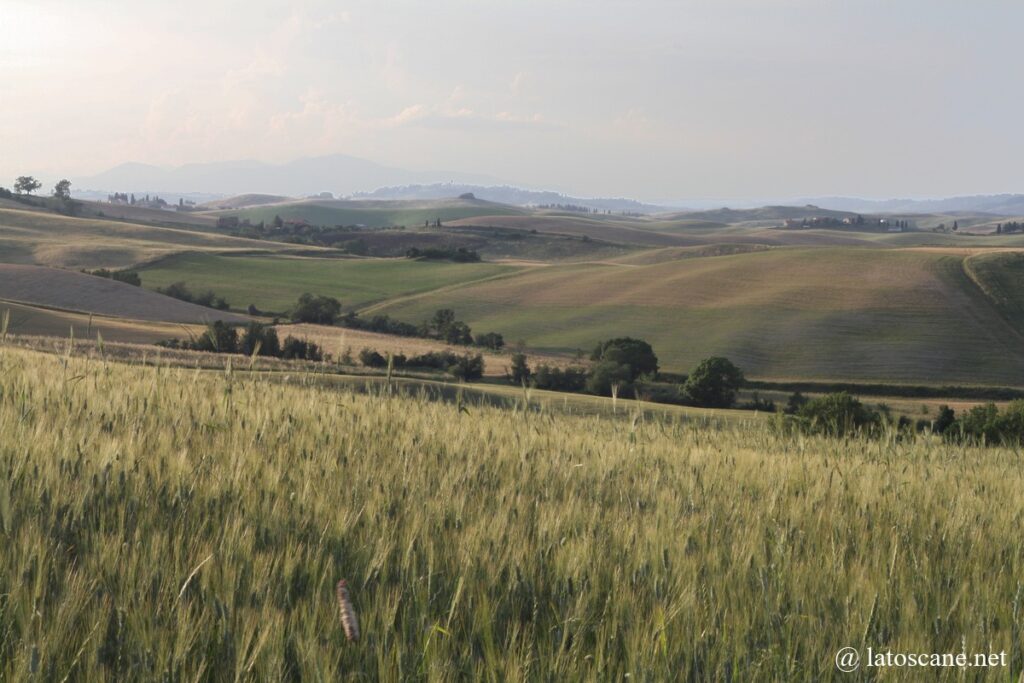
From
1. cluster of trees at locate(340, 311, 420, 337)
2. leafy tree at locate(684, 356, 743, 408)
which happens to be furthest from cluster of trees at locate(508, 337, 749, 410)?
cluster of trees at locate(340, 311, 420, 337)

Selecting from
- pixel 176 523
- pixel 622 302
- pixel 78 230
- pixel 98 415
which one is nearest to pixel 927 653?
pixel 176 523

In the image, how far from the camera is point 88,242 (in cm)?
9838

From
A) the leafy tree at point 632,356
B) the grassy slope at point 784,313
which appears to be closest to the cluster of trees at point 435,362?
the leafy tree at point 632,356

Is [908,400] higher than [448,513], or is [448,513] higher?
[448,513]

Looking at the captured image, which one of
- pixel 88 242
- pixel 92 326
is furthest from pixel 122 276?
pixel 92 326

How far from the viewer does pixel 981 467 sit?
6809 millimetres

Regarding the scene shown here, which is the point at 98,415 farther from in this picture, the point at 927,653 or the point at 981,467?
the point at 981,467

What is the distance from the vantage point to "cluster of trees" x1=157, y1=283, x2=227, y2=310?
239 feet

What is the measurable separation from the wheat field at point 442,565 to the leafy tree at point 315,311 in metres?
65.2

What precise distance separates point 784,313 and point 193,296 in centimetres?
4695

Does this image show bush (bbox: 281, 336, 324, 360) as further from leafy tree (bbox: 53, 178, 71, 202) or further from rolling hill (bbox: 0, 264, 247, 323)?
leafy tree (bbox: 53, 178, 71, 202)

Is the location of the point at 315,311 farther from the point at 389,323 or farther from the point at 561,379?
the point at 561,379

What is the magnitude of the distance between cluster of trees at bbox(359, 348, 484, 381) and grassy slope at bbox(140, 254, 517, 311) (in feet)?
85.3

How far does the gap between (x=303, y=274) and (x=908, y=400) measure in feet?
A: 200
